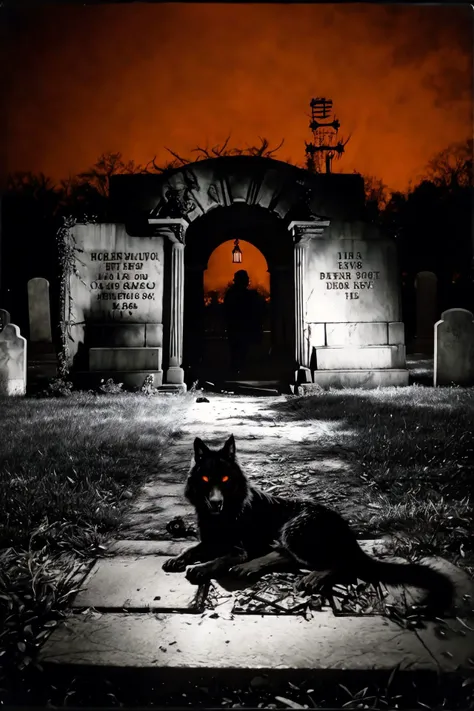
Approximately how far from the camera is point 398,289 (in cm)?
1040

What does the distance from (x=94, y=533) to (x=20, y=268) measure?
2244 centimetres


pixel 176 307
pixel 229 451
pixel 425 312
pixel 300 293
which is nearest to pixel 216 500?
pixel 229 451

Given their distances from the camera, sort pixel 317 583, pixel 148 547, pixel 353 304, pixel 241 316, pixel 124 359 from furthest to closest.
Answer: pixel 241 316, pixel 353 304, pixel 124 359, pixel 148 547, pixel 317 583

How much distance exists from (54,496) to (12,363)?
21.1 ft

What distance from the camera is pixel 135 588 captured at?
207cm

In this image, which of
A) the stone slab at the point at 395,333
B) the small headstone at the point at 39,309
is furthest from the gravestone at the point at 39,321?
the stone slab at the point at 395,333

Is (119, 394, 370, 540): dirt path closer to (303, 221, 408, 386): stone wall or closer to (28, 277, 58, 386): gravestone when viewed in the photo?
(303, 221, 408, 386): stone wall

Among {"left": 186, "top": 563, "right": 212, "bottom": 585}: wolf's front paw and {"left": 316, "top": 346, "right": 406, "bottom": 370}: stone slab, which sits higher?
{"left": 316, "top": 346, "right": 406, "bottom": 370}: stone slab

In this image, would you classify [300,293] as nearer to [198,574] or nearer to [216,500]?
[216,500]

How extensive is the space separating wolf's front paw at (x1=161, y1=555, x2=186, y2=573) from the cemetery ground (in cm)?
7

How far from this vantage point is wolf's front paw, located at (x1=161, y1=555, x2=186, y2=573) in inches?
88.2

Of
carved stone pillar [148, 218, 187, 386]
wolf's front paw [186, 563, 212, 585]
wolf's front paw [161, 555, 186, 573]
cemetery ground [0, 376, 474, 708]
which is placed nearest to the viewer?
cemetery ground [0, 376, 474, 708]

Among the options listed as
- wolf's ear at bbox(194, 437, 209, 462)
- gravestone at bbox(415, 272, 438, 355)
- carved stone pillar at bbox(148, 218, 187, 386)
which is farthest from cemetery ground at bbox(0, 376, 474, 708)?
gravestone at bbox(415, 272, 438, 355)

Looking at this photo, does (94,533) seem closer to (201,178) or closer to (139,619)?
(139,619)
